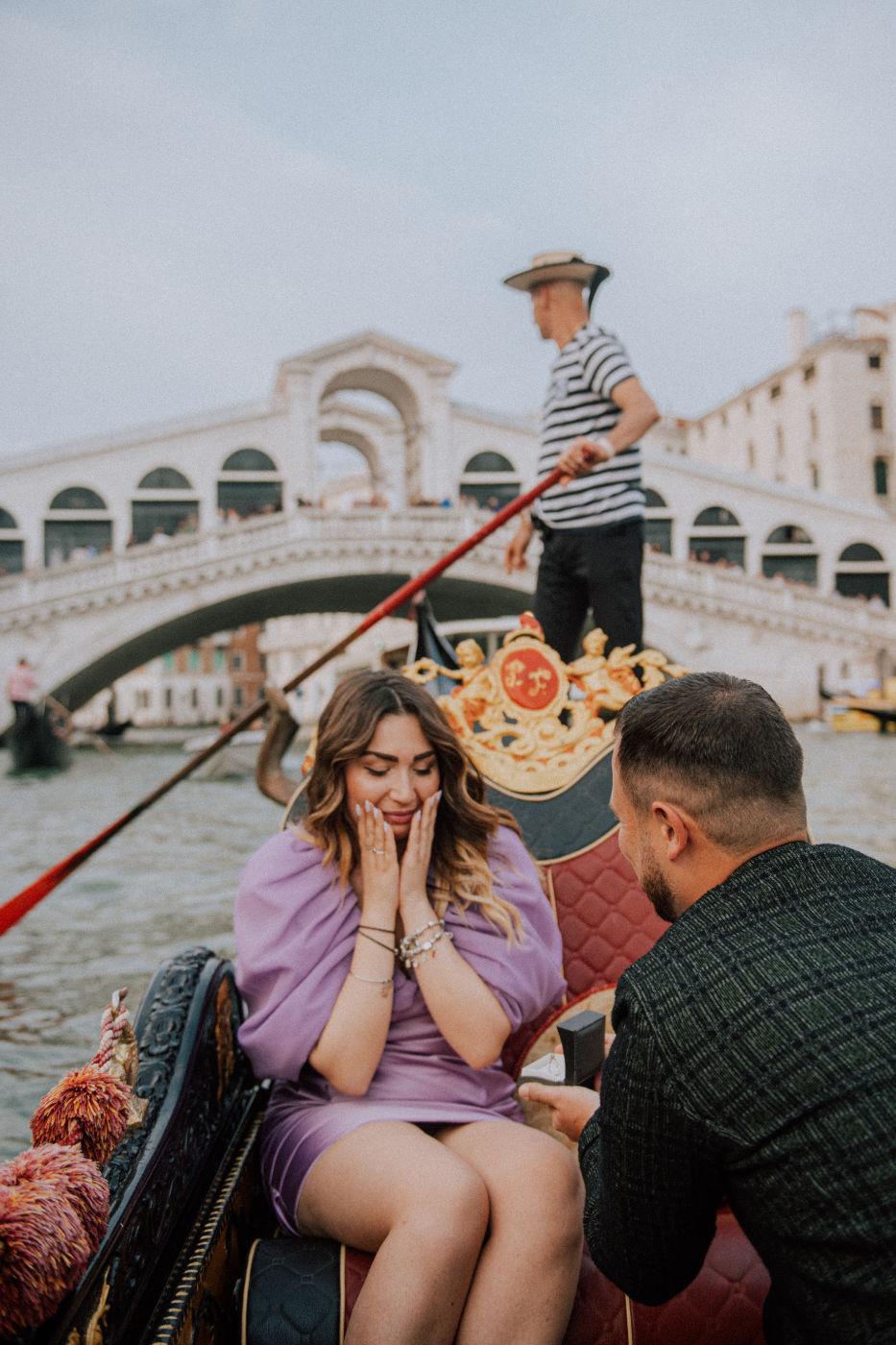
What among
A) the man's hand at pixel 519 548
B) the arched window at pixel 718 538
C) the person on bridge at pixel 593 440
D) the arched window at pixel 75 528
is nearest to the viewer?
the person on bridge at pixel 593 440

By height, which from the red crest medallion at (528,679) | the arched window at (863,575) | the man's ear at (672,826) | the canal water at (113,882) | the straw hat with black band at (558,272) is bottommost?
the canal water at (113,882)

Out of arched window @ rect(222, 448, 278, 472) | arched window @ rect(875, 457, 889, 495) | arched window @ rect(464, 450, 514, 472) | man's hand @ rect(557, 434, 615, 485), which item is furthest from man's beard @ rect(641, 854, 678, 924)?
arched window @ rect(875, 457, 889, 495)

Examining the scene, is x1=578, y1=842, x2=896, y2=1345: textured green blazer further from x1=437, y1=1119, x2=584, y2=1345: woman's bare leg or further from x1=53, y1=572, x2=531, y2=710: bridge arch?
x1=53, y1=572, x2=531, y2=710: bridge arch

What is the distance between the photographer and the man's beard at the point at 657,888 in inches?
28.3

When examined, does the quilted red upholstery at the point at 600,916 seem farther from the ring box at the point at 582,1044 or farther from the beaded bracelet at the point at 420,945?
the ring box at the point at 582,1044

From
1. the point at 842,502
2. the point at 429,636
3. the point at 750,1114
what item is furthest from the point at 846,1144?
the point at 842,502

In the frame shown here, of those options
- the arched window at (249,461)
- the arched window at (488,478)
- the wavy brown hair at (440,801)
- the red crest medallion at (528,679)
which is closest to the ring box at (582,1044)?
the wavy brown hair at (440,801)

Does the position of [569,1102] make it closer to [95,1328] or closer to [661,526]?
[95,1328]

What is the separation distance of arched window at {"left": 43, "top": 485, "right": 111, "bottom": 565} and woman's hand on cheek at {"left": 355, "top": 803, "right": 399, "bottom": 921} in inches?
634

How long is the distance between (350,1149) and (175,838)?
505 centimetres

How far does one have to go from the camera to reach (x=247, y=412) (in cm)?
1694

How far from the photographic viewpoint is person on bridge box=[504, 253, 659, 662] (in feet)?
6.33

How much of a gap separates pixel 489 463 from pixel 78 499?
683 centimetres

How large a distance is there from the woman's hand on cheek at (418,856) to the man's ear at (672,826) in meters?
0.52
